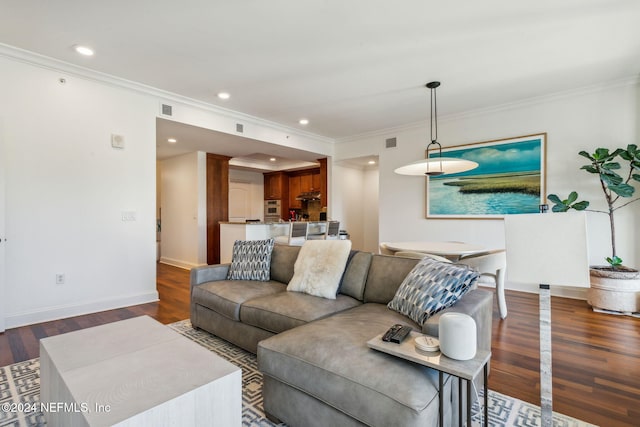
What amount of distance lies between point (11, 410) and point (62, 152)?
8.69ft

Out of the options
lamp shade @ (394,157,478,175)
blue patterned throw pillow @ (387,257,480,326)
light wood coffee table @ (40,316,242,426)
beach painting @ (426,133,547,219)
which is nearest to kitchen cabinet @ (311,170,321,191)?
beach painting @ (426,133,547,219)

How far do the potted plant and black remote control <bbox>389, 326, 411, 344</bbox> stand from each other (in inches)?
132

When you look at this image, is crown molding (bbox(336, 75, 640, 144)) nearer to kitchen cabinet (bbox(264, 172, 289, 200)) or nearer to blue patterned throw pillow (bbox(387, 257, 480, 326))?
kitchen cabinet (bbox(264, 172, 289, 200))

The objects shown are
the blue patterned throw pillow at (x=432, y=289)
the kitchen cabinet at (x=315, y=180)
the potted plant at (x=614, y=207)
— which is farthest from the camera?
the kitchen cabinet at (x=315, y=180)

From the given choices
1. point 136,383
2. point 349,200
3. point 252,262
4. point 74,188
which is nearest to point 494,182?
point 349,200

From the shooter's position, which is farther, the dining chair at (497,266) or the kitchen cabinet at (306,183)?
the kitchen cabinet at (306,183)

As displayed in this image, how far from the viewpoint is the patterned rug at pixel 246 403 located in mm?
1653

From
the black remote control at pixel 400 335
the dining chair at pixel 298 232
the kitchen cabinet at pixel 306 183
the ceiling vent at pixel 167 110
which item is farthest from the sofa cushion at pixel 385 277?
the kitchen cabinet at pixel 306 183

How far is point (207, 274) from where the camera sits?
120 inches

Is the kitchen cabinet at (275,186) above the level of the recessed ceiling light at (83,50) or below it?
below

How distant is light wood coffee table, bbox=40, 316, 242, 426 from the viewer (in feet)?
3.63

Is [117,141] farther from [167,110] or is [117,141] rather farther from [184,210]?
[184,210]

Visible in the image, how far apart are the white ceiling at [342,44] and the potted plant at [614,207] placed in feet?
3.39

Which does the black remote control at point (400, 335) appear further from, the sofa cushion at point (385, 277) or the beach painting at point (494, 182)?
the beach painting at point (494, 182)
